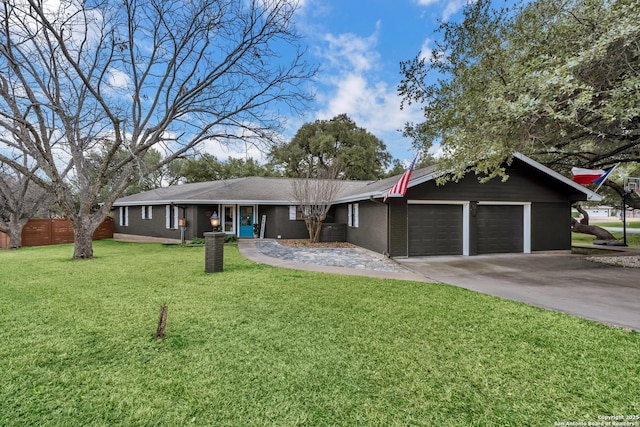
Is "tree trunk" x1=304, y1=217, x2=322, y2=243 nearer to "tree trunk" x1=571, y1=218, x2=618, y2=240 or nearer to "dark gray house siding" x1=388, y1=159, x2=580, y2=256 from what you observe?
"dark gray house siding" x1=388, y1=159, x2=580, y2=256

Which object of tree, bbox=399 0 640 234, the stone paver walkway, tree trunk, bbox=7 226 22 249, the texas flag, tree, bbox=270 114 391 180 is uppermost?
Result: tree, bbox=270 114 391 180

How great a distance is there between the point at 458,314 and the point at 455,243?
6.87 metres

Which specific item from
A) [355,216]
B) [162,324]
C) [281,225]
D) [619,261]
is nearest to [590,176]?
[619,261]

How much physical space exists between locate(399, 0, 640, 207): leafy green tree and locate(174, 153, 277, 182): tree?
22661mm

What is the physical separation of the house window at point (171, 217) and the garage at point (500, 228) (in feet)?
48.7

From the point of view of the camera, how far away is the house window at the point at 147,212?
1800 centimetres

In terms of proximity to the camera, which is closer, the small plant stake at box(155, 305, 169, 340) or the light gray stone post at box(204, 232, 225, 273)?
the small plant stake at box(155, 305, 169, 340)

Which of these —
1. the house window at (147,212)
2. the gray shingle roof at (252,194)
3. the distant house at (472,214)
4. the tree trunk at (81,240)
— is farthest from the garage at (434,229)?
the house window at (147,212)

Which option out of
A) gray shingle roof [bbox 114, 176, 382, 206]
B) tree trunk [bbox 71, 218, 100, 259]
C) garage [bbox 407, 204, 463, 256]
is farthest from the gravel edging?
tree trunk [bbox 71, 218, 100, 259]

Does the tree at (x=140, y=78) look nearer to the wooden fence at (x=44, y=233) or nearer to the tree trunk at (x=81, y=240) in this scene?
the tree trunk at (x=81, y=240)

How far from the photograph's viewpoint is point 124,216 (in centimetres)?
2027

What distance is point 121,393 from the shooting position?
2.59 meters

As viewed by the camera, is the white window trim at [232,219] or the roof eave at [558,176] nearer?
the roof eave at [558,176]

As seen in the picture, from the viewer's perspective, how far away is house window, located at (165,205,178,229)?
53.8 feet
